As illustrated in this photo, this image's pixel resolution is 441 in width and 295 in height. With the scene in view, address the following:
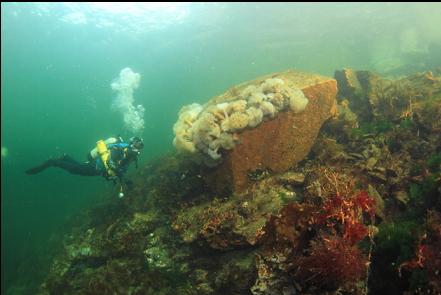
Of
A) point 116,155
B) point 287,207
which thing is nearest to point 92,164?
point 116,155

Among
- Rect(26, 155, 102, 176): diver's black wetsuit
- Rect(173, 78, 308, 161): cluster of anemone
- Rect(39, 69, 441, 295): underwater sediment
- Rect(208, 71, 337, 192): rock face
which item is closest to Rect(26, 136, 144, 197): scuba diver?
Rect(39, 69, 441, 295): underwater sediment

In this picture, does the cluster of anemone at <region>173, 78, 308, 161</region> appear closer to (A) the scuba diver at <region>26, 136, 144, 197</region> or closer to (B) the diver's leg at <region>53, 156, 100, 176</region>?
(A) the scuba diver at <region>26, 136, 144, 197</region>

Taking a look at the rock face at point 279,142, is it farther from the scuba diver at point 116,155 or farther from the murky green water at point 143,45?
the murky green water at point 143,45

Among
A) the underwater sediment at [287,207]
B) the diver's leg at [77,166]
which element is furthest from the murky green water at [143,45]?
the underwater sediment at [287,207]

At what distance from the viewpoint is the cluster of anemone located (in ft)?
24.7

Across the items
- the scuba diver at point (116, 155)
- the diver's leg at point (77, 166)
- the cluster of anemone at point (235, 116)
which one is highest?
the cluster of anemone at point (235, 116)

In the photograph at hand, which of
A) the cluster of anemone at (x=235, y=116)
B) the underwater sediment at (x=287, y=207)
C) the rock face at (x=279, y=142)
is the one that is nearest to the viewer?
the underwater sediment at (x=287, y=207)

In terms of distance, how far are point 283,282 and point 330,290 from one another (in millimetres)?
642

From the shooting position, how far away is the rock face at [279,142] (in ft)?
25.6

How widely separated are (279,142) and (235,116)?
1334 millimetres

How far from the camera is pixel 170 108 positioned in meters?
151

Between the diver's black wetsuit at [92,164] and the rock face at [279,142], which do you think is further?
the diver's black wetsuit at [92,164]

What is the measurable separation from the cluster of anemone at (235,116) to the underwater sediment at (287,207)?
3 cm

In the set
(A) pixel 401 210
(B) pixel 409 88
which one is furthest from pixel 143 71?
(A) pixel 401 210
